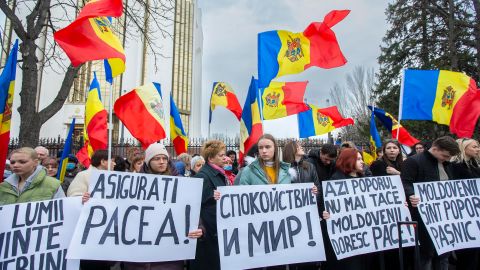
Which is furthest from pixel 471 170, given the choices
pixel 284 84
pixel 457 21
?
pixel 457 21

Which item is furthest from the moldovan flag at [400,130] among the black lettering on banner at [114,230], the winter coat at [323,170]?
the black lettering on banner at [114,230]

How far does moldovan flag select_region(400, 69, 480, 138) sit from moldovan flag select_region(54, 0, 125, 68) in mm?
4733

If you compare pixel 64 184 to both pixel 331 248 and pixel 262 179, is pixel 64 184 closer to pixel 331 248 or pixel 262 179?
pixel 262 179

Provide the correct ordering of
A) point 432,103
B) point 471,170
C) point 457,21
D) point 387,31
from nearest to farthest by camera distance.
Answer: point 471,170 < point 432,103 < point 457,21 < point 387,31

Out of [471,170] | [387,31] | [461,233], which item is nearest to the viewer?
[461,233]

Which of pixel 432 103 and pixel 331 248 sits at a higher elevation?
pixel 432 103

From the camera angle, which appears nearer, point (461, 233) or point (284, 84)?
point (461, 233)

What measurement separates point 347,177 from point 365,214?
1.51 ft

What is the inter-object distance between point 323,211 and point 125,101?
13.0ft

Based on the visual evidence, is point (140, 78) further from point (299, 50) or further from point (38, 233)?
point (38, 233)

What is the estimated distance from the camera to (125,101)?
648 cm

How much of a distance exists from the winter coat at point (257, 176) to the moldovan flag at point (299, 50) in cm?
245

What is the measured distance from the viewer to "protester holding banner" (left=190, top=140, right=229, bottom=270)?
144 inches

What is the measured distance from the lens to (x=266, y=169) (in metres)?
3.99
